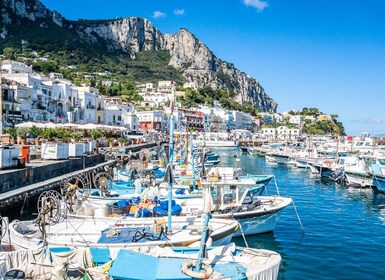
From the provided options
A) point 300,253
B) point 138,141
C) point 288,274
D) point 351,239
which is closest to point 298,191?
point 351,239

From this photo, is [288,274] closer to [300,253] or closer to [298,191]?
[300,253]

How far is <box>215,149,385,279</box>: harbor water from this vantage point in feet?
56.0

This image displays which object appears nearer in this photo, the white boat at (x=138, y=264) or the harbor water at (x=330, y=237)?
the white boat at (x=138, y=264)

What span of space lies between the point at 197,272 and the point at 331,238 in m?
13.1

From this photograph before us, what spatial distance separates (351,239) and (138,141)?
6800 cm

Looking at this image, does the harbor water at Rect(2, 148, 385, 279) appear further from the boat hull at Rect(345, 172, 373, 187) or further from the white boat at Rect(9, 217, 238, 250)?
the white boat at Rect(9, 217, 238, 250)

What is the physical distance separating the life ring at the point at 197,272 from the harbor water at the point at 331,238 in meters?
5.65

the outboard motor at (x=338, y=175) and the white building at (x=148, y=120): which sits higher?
the white building at (x=148, y=120)

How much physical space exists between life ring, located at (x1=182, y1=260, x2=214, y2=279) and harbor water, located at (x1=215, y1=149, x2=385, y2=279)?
5.65 meters

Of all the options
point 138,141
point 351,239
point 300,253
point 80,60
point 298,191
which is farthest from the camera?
point 80,60

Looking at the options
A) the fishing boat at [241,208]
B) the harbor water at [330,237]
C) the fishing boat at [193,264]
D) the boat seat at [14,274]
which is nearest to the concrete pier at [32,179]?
the harbor water at [330,237]

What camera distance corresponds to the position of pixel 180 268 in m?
11.5

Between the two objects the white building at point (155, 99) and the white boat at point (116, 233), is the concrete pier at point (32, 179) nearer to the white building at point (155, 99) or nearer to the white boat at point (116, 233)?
the white boat at point (116, 233)

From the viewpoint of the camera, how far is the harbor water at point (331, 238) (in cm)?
1708
